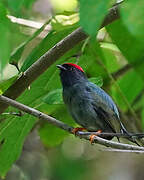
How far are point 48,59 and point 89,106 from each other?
107cm

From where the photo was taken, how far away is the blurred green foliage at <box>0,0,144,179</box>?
4.12 feet

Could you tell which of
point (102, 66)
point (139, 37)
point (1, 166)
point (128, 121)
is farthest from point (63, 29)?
point (139, 37)

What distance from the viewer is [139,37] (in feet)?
3.85

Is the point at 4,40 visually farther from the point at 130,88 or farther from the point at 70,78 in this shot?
the point at 130,88

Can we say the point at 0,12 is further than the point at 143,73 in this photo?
No

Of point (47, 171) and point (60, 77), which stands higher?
point (60, 77)

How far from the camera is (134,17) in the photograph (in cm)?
114

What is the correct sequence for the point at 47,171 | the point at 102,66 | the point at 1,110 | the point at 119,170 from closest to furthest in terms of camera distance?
the point at 1,110
the point at 102,66
the point at 47,171
the point at 119,170

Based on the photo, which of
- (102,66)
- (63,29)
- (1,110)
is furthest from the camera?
(102,66)

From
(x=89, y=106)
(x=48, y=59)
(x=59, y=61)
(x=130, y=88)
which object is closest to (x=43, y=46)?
(x=48, y=59)

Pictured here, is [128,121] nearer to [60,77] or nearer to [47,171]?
[60,77]

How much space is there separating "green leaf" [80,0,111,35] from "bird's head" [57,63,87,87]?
2.28 metres

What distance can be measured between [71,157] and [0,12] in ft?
14.8

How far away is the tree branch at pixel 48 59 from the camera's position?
8.11 feet
